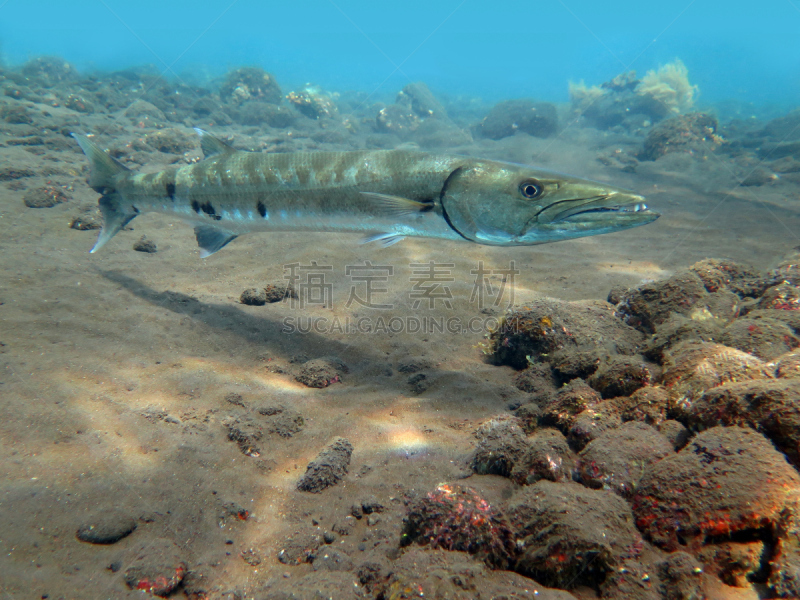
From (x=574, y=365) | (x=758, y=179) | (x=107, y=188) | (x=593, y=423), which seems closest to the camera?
(x=593, y=423)

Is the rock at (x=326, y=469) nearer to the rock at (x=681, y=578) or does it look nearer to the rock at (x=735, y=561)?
the rock at (x=681, y=578)

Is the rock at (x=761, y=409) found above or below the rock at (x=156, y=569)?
above

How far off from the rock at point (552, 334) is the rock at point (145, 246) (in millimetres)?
7145

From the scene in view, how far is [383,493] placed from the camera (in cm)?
290

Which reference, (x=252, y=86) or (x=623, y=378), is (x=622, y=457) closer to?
Result: (x=623, y=378)

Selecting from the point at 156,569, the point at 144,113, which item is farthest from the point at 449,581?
the point at 144,113

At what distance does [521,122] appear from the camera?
23297mm

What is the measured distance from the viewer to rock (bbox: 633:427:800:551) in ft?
6.45

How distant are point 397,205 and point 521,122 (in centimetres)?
2303

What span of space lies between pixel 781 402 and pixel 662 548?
3.98ft

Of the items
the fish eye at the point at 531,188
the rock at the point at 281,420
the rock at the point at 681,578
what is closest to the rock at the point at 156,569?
the rock at the point at 281,420

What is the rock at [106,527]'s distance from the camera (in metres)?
2.29

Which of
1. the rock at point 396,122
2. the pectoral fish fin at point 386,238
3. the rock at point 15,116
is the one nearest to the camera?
the pectoral fish fin at point 386,238

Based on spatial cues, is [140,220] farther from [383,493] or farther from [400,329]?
[383,493]
